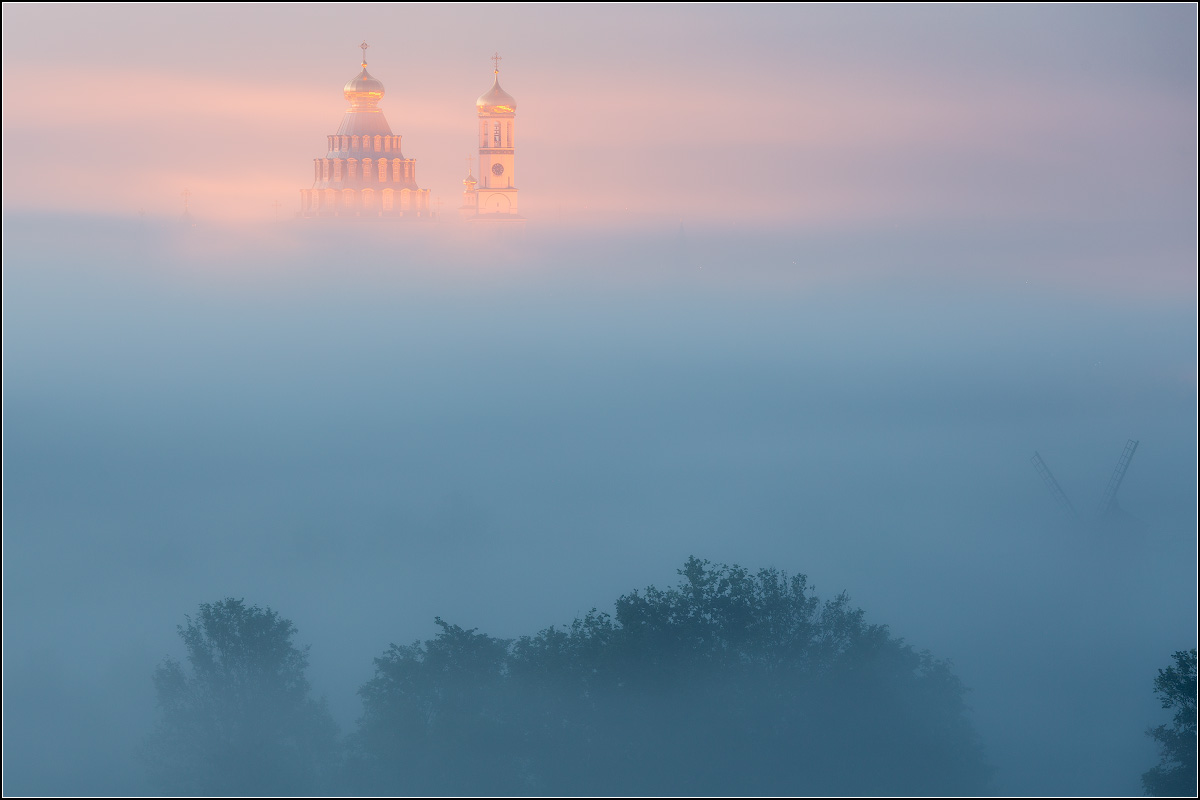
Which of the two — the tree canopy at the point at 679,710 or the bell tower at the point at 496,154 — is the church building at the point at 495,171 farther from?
the tree canopy at the point at 679,710

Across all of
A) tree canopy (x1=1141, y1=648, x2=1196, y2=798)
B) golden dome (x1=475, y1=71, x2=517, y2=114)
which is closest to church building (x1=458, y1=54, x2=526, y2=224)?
golden dome (x1=475, y1=71, x2=517, y2=114)

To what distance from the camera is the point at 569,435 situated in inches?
3659

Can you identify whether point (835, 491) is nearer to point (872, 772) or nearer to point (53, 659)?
point (53, 659)

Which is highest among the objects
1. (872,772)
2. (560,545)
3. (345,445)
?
(345,445)

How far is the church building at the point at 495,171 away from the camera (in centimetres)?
8931

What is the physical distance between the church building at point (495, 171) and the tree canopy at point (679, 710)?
70.2 metres

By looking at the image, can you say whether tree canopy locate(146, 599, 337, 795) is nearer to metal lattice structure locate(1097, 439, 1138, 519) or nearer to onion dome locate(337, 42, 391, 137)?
metal lattice structure locate(1097, 439, 1138, 519)

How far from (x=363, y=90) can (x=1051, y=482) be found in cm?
4864

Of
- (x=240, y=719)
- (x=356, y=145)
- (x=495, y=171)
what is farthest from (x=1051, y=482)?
(x=240, y=719)

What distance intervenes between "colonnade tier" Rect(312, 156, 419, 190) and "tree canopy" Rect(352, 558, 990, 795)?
70589 mm

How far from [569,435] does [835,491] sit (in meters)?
23.6

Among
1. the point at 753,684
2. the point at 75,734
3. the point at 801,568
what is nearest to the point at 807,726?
the point at 753,684

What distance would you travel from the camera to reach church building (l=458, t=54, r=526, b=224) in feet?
293

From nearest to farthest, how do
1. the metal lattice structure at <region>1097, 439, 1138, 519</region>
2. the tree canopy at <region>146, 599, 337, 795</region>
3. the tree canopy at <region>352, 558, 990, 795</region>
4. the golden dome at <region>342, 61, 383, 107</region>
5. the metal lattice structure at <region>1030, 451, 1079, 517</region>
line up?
1. the tree canopy at <region>352, 558, 990, 795</region>
2. the tree canopy at <region>146, 599, 337, 795</region>
3. the metal lattice structure at <region>1097, 439, 1138, 519</region>
4. the metal lattice structure at <region>1030, 451, 1079, 517</region>
5. the golden dome at <region>342, 61, 383, 107</region>
